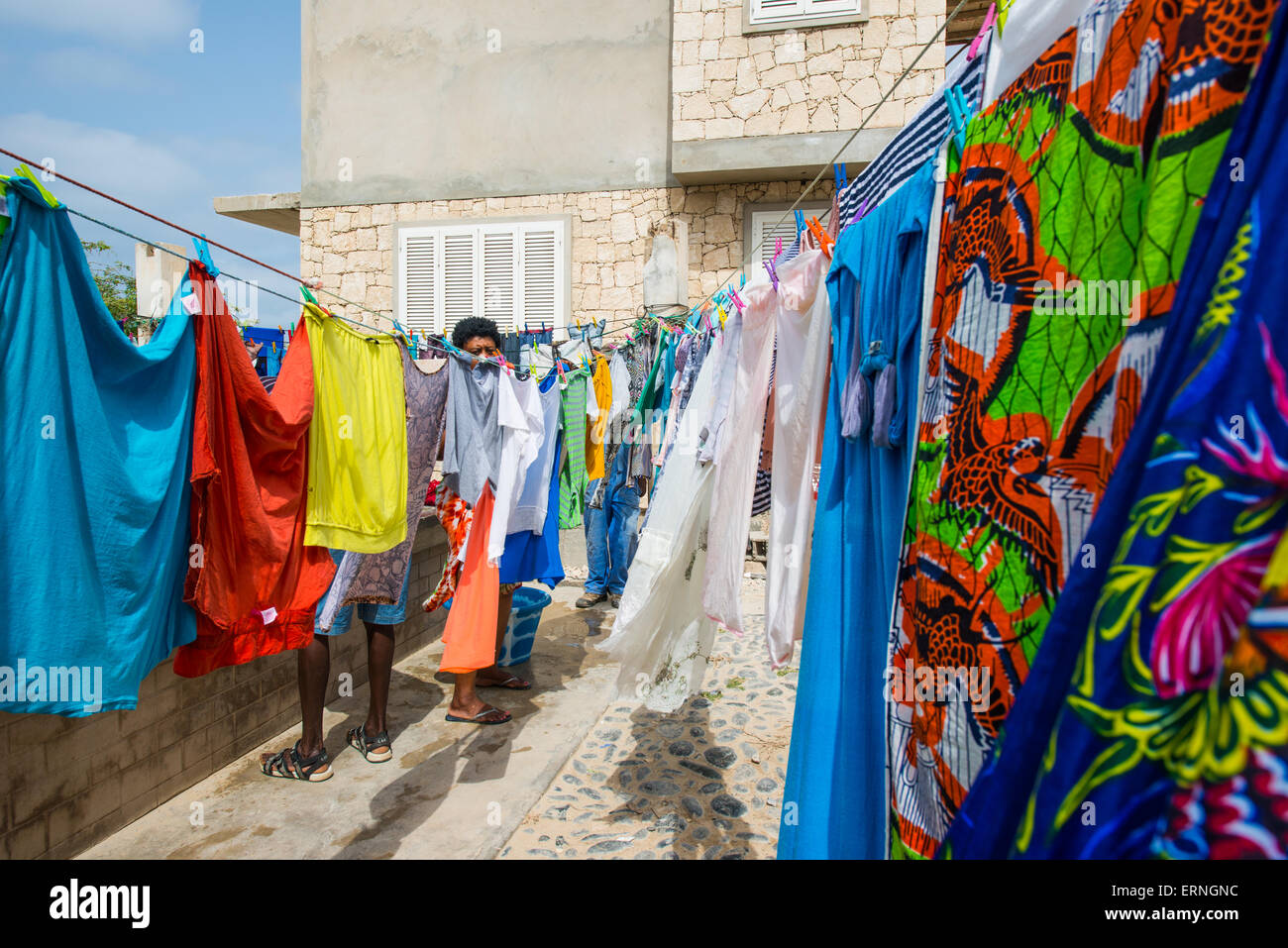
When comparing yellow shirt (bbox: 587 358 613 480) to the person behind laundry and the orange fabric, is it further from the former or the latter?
the orange fabric

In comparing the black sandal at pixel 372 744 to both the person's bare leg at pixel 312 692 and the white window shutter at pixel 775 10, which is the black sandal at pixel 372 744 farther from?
the white window shutter at pixel 775 10

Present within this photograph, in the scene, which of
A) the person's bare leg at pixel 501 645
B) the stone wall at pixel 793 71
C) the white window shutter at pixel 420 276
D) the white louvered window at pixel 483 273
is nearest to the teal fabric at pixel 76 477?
the person's bare leg at pixel 501 645

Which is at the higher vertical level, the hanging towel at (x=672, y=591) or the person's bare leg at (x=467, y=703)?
the hanging towel at (x=672, y=591)

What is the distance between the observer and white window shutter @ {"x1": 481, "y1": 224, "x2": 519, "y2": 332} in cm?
880

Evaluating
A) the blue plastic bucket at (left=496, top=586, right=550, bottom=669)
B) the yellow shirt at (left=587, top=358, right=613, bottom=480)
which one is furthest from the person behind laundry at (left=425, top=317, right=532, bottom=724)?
the yellow shirt at (left=587, top=358, right=613, bottom=480)

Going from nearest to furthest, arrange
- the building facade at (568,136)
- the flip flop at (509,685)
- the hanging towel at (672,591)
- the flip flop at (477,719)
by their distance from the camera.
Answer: the hanging towel at (672,591)
the flip flop at (477,719)
the flip flop at (509,685)
the building facade at (568,136)

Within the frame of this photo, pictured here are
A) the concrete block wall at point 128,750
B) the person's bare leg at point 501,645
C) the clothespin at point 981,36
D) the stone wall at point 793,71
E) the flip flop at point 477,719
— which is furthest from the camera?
the stone wall at point 793,71

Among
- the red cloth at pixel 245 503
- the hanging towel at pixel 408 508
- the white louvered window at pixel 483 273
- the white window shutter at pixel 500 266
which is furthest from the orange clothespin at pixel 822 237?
the white window shutter at pixel 500 266

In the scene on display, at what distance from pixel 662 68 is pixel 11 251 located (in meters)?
7.97

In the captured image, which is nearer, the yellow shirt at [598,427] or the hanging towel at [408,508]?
the hanging towel at [408,508]

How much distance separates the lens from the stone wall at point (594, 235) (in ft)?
27.0

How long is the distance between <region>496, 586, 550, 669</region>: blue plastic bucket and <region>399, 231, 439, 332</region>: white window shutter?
5.26m

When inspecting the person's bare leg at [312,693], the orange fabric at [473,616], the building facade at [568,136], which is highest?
the building facade at [568,136]

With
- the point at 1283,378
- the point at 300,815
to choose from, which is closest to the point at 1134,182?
the point at 1283,378
